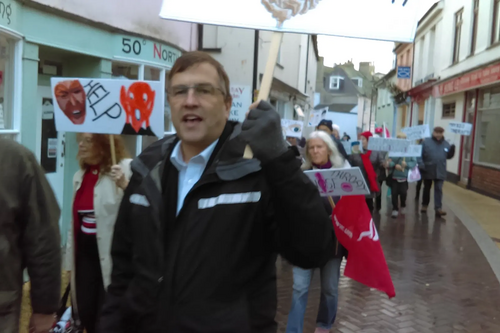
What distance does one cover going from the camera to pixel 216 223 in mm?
1911

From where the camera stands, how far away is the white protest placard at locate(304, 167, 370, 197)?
4.13m

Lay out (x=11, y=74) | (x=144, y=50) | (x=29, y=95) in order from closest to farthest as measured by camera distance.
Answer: (x=11, y=74) → (x=29, y=95) → (x=144, y=50)

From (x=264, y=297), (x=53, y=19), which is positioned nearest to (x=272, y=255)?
(x=264, y=297)

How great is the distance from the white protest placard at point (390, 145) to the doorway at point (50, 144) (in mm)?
5553

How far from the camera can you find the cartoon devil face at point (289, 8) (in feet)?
7.35

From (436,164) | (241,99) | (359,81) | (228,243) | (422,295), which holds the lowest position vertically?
(422,295)

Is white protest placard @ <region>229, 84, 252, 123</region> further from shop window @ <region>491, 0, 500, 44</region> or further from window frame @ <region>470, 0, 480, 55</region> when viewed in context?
window frame @ <region>470, 0, 480, 55</region>

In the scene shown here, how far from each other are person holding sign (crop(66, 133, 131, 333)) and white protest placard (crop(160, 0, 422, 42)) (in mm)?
1893

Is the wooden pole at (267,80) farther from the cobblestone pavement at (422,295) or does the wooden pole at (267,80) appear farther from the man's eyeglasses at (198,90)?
the cobblestone pavement at (422,295)

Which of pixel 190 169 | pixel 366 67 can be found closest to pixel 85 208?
pixel 190 169

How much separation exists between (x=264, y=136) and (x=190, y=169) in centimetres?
41

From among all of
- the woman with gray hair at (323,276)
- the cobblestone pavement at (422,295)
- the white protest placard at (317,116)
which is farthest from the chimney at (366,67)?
the woman with gray hair at (323,276)

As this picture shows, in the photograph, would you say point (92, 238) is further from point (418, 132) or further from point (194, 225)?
point (418, 132)

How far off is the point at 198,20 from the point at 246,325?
128cm
